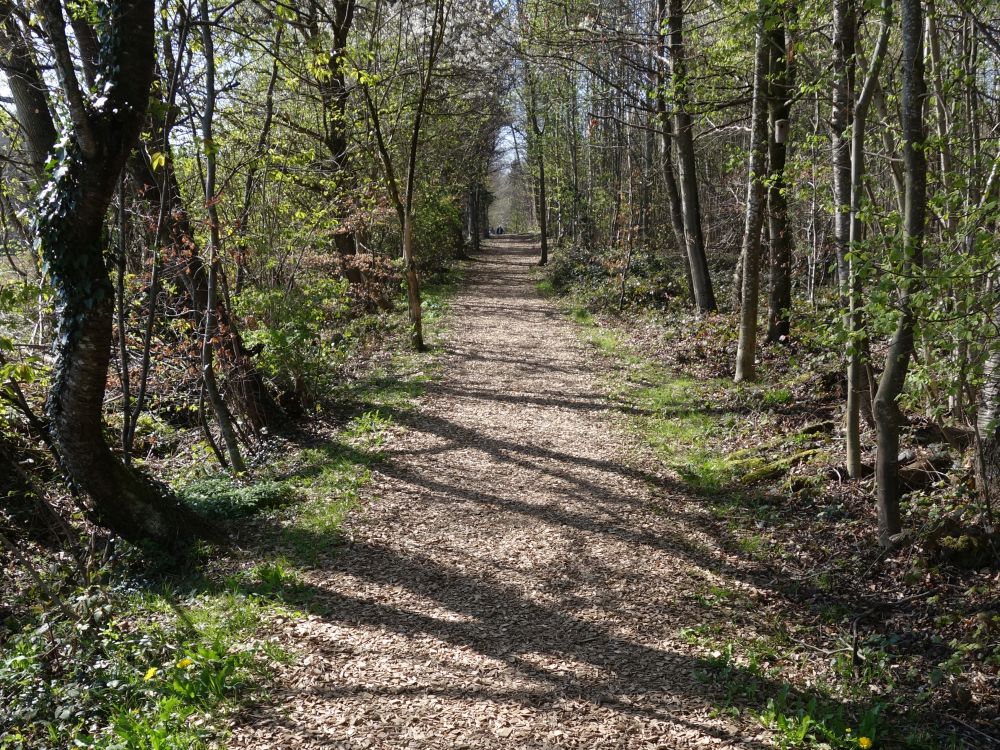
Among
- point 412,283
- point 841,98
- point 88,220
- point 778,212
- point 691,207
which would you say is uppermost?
point 841,98

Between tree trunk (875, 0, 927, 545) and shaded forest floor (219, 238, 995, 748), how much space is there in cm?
60

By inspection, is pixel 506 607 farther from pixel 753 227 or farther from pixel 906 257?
pixel 753 227

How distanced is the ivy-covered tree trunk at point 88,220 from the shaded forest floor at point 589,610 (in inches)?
75.9

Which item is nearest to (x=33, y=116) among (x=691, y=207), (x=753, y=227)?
(x=753, y=227)

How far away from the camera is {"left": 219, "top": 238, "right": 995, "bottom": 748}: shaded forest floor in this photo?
364 cm

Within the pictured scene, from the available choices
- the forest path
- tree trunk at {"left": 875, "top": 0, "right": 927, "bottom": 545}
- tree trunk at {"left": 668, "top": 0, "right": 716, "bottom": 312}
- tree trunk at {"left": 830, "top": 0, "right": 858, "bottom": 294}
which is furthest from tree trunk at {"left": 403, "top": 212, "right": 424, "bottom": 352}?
tree trunk at {"left": 875, "top": 0, "right": 927, "bottom": 545}

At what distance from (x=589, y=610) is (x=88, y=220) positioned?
15.9 feet

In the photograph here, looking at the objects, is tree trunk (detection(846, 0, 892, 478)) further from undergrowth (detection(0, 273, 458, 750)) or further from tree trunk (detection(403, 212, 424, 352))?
tree trunk (detection(403, 212, 424, 352))

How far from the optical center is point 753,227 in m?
9.02

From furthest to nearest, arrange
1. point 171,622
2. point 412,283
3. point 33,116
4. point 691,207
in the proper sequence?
point 691,207 < point 412,283 < point 33,116 < point 171,622

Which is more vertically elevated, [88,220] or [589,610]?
[88,220]

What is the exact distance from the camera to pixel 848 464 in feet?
19.7

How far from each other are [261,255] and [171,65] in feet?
10.5

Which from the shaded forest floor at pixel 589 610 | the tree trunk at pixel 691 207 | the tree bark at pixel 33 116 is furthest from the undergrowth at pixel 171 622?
the tree trunk at pixel 691 207
